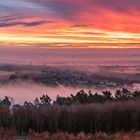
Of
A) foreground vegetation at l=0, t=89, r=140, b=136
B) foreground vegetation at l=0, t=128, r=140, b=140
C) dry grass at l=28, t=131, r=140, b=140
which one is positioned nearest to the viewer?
dry grass at l=28, t=131, r=140, b=140

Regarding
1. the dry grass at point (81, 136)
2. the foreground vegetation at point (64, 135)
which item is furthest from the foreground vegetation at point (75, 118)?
the dry grass at point (81, 136)

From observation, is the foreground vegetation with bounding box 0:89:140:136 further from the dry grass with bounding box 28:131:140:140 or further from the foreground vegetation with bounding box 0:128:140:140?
the dry grass with bounding box 28:131:140:140

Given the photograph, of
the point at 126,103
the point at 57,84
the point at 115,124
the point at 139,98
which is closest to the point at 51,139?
the point at 115,124

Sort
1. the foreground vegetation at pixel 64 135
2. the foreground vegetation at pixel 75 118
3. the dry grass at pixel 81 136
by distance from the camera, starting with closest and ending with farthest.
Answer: the dry grass at pixel 81 136, the foreground vegetation at pixel 64 135, the foreground vegetation at pixel 75 118

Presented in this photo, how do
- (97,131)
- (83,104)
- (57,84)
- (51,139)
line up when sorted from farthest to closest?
(57,84)
(83,104)
(97,131)
(51,139)

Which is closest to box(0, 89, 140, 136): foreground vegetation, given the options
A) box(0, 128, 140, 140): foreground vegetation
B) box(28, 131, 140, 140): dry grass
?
box(0, 128, 140, 140): foreground vegetation

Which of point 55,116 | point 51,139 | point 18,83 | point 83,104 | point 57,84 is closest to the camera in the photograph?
point 51,139

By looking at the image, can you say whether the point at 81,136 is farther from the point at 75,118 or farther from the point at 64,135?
the point at 75,118

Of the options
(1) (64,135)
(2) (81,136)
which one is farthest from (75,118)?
(2) (81,136)

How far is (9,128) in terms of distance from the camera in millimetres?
54938

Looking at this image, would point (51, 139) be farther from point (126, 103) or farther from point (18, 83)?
point (18, 83)

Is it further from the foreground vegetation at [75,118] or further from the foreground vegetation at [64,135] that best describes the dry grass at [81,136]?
the foreground vegetation at [75,118]

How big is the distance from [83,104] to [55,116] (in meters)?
8.44

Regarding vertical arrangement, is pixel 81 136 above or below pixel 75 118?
below
